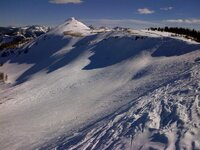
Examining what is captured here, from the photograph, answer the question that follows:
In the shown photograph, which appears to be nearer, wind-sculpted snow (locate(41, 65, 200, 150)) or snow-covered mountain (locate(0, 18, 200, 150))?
wind-sculpted snow (locate(41, 65, 200, 150))

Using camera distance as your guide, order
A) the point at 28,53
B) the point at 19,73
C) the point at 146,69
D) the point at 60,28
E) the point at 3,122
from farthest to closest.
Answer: the point at 60,28 → the point at 28,53 → the point at 19,73 → the point at 146,69 → the point at 3,122

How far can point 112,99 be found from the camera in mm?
24844

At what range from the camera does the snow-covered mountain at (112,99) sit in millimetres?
15188

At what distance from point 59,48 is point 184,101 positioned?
4509 cm

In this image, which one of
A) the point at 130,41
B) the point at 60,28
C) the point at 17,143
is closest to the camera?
the point at 17,143

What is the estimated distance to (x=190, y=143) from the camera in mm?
13070

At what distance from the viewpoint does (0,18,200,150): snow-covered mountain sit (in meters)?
15.2

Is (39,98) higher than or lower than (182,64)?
lower

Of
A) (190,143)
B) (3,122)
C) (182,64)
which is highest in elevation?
(182,64)

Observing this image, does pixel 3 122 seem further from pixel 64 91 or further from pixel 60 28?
pixel 60 28

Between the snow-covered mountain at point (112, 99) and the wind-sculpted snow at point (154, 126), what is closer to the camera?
the wind-sculpted snow at point (154, 126)

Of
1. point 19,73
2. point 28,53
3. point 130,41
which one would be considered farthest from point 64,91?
point 28,53

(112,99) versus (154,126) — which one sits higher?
(154,126)

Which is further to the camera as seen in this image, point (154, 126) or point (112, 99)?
point (112, 99)
